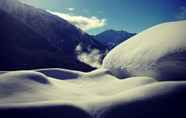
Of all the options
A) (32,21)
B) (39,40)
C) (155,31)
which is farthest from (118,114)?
(32,21)

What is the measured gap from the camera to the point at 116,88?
7500 mm

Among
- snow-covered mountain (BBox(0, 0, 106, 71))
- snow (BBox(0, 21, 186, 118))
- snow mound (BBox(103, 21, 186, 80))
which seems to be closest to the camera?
snow (BBox(0, 21, 186, 118))

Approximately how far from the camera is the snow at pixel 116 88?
5684 mm

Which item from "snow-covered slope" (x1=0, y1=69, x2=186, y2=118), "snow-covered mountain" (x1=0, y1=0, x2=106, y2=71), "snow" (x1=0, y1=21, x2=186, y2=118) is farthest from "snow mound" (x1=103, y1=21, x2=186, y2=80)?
"snow-covered mountain" (x1=0, y1=0, x2=106, y2=71)

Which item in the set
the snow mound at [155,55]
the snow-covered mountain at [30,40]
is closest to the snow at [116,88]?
the snow mound at [155,55]

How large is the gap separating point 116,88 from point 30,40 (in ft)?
300

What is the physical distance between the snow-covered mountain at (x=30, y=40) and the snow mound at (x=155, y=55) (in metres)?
67.7

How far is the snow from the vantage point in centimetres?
568

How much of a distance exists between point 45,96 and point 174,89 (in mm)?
2194

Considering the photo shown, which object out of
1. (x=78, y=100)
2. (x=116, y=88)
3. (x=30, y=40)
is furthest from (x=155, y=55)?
(x=30, y=40)

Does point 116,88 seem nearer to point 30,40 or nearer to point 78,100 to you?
point 78,100

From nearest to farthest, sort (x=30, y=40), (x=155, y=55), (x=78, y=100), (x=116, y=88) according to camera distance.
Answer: (x=78, y=100) < (x=116, y=88) < (x=155, y=55) < (x=30, y=40)

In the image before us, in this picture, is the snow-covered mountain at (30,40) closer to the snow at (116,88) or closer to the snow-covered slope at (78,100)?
the snow at (116,88)

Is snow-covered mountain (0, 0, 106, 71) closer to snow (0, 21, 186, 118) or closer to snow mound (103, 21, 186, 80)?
snow mound (103, 21, 186, 80)
